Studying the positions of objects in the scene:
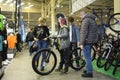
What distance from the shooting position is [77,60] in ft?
27.9

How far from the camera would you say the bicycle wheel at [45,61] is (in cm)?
769

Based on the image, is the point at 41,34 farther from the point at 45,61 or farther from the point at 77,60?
the point at 77,60

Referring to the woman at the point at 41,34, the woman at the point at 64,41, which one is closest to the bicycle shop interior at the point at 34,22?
the woman at the point at 64,41

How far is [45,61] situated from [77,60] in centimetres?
99

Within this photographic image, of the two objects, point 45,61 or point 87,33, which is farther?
point 45,61

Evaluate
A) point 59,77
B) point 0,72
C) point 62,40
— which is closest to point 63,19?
point 62,40

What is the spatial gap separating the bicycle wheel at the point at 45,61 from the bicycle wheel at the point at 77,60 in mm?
616

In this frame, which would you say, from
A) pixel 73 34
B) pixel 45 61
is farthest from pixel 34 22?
pixel 45 61

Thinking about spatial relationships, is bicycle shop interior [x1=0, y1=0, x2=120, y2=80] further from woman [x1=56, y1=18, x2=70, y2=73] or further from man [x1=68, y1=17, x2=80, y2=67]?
man [x1=68, y1=17, x2=80, y2=67]

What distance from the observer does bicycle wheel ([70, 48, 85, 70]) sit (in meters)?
8.48

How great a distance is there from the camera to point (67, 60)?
7.92 metres

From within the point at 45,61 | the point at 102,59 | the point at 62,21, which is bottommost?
the point at 102,59

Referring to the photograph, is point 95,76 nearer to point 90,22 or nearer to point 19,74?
point 90,22

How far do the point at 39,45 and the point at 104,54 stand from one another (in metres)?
2.05
